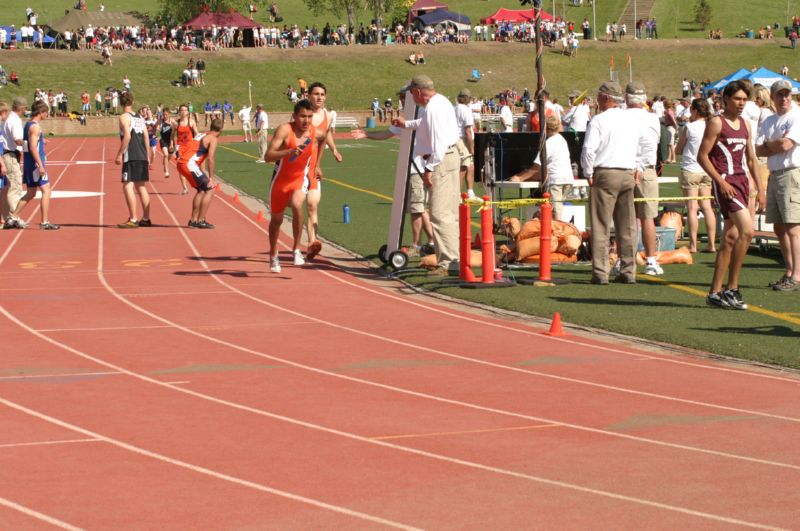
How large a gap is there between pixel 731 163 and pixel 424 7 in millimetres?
90083

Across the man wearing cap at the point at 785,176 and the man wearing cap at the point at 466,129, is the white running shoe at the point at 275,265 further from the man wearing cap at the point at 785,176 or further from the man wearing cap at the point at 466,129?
the man wearing cap at the point at 785,176

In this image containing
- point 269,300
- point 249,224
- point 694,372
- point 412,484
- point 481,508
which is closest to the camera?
point 481,508

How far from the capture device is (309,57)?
86375 millimetres

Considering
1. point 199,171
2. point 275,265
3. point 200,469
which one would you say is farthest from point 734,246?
point 199,171

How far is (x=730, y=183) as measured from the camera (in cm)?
1214

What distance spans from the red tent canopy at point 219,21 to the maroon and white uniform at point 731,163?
7717 cm

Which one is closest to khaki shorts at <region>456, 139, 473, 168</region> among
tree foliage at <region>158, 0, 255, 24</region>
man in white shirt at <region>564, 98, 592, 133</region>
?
man in white shirt at <region>564, 98, 592, 133</region>

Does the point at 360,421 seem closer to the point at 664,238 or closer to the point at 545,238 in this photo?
the point at 545,238

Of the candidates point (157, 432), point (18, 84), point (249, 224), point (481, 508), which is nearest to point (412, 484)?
point (481, 508)

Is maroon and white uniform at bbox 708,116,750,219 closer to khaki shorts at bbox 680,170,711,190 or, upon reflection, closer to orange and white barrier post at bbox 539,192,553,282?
orange and white barrier post at bbox 539,192,553,282

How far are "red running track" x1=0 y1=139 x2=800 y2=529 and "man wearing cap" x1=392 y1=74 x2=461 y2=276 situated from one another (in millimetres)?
1271

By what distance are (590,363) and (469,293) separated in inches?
149

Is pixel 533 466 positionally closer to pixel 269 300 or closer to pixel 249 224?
pixel 269 300

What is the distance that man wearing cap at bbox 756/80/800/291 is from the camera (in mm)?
13227
